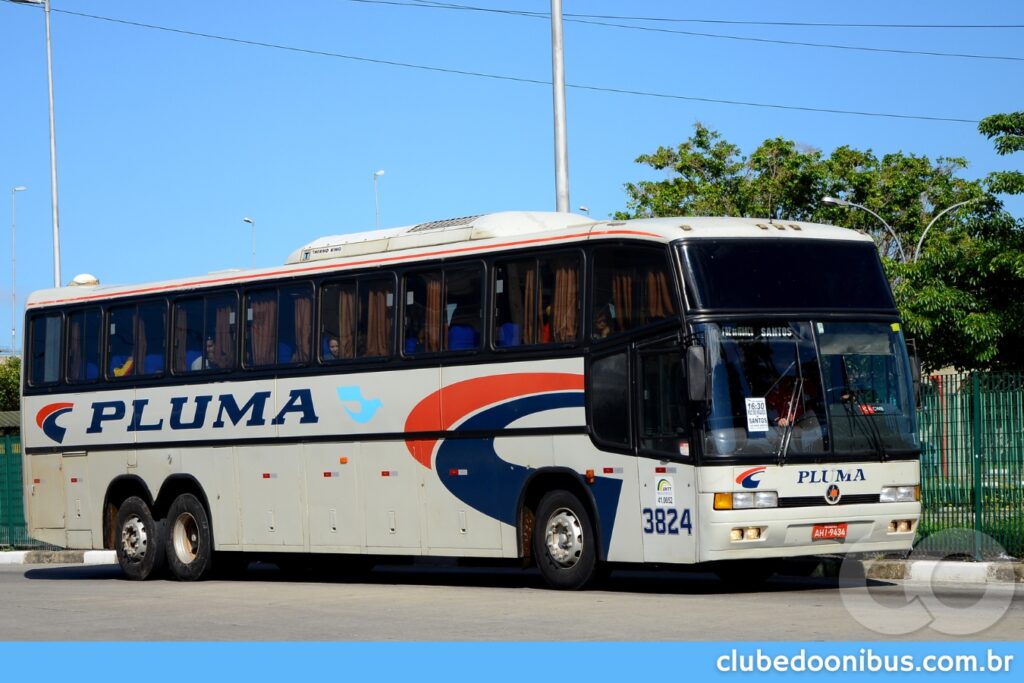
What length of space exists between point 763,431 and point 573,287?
2.47m

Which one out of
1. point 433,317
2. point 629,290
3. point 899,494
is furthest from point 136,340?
point 899,494

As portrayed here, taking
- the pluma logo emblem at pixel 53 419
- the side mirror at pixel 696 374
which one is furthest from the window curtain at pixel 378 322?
the pluma logo emblem at pixel 53 419

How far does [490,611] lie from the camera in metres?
13.8

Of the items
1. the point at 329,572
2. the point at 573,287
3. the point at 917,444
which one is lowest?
the point at 329,572

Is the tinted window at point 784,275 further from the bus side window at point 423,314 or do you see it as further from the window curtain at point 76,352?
the window curtain at point 76,352

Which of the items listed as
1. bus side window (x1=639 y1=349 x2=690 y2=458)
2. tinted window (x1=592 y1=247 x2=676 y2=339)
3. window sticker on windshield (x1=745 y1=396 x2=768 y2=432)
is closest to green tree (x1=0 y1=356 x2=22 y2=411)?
tinted window (x1=592 y1=247 x2=676 y2=339)

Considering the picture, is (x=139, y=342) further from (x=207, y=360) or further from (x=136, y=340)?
(x=207, y=360)

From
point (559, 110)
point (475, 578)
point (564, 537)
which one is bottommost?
point (475, 578)

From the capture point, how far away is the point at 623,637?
11.3m

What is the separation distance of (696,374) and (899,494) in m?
2.45

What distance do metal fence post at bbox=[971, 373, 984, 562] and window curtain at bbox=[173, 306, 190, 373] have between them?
9346 mm

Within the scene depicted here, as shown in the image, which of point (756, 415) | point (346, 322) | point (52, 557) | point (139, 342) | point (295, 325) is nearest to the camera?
point (756, 415)

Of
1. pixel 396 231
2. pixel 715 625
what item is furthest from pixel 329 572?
pixel 715 625

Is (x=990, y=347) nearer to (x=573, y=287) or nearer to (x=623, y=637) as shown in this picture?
(x=573, y=287)
